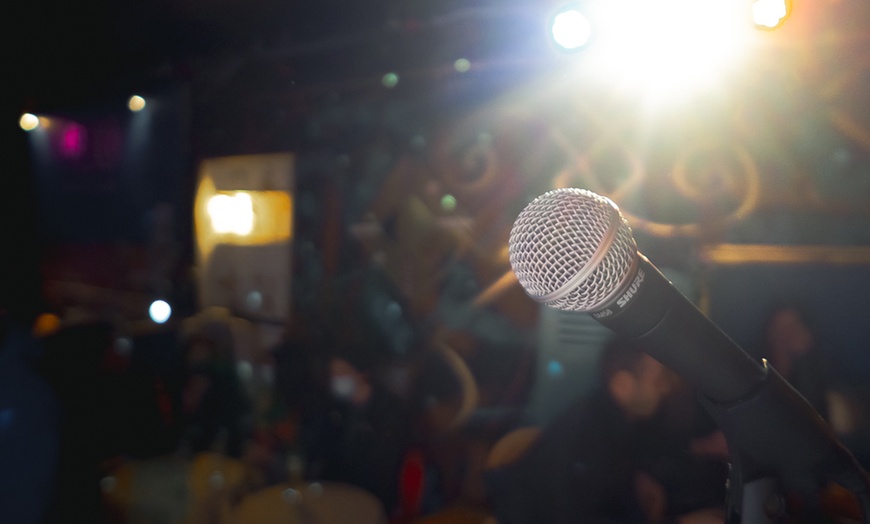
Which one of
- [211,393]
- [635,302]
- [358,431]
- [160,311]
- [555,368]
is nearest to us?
[635,302]

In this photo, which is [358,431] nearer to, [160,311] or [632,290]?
[160,311]

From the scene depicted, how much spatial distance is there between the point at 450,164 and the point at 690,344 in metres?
2.35

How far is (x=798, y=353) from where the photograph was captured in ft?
7.45

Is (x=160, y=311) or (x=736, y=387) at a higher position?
(x=736, y=387)

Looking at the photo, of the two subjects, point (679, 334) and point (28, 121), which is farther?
point (28, 121)

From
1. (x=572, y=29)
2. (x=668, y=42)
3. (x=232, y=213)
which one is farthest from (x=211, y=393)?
(x=668, y=42)

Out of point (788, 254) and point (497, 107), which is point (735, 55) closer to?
point (788, 254)

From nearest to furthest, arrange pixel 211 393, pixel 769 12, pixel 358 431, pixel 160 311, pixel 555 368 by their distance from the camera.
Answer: pixel 769 12 → pixel 555 368 → pixel 358 431 → pixel 211 393 → pixel 160 311

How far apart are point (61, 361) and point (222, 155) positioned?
125 centimetres

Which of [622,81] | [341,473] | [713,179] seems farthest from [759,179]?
[341,473]

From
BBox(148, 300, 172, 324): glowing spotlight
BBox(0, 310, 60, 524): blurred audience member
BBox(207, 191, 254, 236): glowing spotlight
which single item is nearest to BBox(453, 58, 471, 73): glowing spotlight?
BBox(207, 191, 254, 236): glowing spotlight

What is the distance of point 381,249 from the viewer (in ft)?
9.95

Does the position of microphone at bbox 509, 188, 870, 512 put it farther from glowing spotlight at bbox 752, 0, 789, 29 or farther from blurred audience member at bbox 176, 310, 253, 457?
blurred audience member at bbox 176, 310, 253, 457

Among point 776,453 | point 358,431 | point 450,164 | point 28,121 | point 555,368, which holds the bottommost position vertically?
point 358,431
